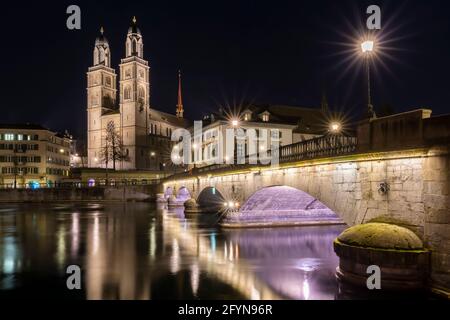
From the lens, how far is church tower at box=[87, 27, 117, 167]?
478ft

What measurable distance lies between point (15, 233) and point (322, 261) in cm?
2785

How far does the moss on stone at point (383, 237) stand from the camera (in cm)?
1511

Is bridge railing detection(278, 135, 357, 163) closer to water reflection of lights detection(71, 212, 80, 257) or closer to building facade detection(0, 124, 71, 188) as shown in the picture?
water reflection of lights detection(71, 212, 80, 257)

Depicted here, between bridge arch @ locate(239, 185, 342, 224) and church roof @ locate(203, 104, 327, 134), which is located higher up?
church roof @ locate(203, 104, 327, 134)

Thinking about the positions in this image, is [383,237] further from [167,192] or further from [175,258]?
[167,192]

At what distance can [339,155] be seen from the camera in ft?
65.1

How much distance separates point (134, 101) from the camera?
139m

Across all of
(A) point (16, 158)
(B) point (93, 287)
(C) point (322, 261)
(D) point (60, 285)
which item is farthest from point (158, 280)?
(A) point (16, 158)

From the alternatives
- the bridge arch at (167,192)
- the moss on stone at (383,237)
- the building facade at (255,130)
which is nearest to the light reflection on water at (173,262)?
the moss on stone at (383,237)

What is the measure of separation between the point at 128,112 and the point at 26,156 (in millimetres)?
36480

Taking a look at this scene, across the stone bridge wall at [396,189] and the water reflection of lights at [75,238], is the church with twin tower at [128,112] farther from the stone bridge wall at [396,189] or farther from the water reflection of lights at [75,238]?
the stone bridge wall at [396,189]

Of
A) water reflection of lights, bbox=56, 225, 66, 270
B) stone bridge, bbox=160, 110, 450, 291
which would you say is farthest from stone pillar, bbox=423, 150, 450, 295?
water reflection of lights, bbox=56, 225, 66, 270
